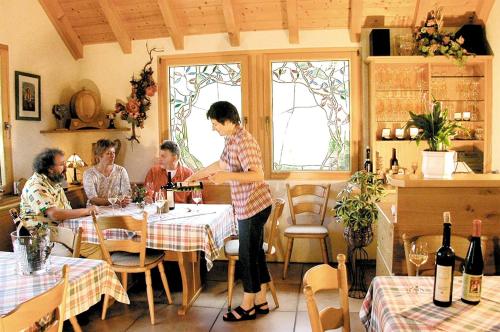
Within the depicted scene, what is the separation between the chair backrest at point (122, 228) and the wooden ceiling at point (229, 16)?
2286 millimetres

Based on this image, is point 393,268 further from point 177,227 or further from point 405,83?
point 405,83

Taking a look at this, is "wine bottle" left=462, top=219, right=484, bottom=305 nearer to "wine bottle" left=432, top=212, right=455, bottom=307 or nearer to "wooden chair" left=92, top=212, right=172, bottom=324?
"wine bottle" left=432, top=212, right=455, bottom=307

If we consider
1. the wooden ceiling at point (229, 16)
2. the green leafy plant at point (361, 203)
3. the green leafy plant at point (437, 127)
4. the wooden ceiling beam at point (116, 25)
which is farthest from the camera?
the wooden ceiling beam at point (116, 25)

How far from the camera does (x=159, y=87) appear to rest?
15.8 ft

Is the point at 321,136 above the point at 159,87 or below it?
below

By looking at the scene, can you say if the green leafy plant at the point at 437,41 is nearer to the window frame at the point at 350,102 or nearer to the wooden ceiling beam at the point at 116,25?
the window frame at the point at 350,102

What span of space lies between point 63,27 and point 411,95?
12.0ft

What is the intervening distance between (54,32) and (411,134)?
379 cm

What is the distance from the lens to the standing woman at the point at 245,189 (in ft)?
9.86

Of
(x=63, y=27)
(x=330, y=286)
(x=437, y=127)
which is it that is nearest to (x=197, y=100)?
(x=63, y=27)

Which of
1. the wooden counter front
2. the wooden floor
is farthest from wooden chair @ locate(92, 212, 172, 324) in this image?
the wooden counter front

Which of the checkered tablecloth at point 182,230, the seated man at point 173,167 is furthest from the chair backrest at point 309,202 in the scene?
the checkered tablecloth at point 182,230

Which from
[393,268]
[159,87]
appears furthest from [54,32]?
[393,268]

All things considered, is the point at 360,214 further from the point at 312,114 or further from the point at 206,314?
the point at 206,314
